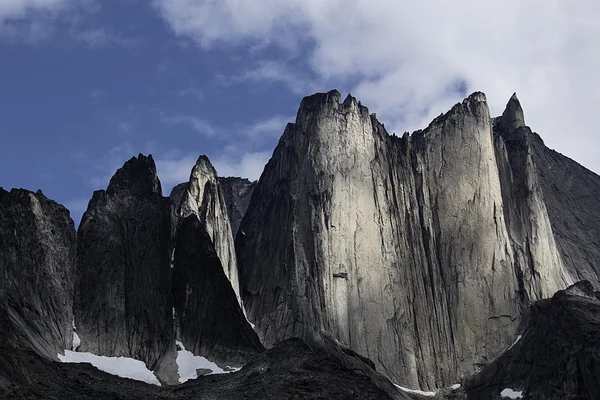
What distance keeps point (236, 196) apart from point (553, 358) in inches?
1679

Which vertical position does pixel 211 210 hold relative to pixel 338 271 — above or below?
above

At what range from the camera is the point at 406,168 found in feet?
305

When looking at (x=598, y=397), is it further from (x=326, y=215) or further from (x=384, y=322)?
(x=326, y=215)

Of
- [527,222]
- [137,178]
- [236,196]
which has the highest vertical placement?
[236,196]

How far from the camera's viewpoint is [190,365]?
75.8m

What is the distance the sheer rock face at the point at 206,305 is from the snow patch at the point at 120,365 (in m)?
5.00

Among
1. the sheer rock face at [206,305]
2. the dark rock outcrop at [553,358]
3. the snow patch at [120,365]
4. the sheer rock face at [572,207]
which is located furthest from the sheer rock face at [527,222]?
the snow patch at [120,365]

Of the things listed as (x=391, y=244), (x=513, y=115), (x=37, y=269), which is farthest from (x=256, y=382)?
(x=513, y=115)

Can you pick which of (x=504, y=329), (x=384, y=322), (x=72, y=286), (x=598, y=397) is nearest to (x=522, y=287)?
(x=504, y=329)

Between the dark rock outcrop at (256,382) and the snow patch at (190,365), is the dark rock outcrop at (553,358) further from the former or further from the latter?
the snow patch at (190,365)

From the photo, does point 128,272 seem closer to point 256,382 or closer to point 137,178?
point 137,178

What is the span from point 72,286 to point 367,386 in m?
22.2

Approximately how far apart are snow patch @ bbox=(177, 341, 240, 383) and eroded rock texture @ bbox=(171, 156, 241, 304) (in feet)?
31.5

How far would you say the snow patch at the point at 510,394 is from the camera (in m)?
78.2
